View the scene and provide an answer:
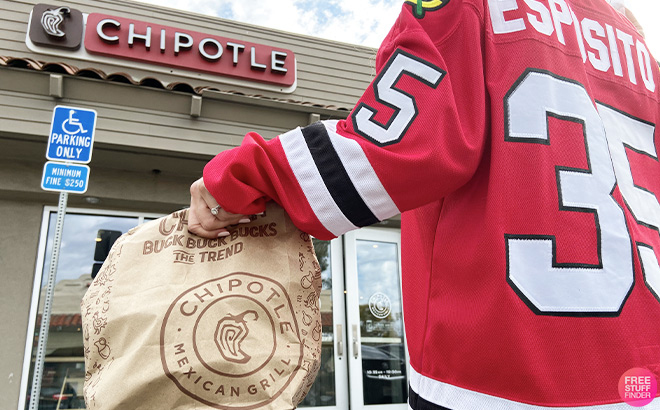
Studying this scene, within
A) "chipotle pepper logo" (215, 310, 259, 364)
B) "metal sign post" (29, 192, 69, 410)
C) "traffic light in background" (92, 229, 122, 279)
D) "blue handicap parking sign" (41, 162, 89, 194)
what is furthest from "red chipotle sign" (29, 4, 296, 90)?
"chipotle pepper logo" (215, 310, 259, 364)

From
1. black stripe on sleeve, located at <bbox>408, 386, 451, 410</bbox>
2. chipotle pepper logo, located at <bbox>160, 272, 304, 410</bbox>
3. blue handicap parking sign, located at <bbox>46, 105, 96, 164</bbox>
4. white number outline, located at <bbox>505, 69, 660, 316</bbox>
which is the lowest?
black stripe on sleeve, located at <bbox>408, 386, 451, 410</bbox>

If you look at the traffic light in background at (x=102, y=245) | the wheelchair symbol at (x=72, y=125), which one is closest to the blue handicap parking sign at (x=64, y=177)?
the wheelchair symbol at (x=72, y=125)

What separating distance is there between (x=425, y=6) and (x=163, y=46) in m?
5.90

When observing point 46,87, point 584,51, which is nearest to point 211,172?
point 584,51

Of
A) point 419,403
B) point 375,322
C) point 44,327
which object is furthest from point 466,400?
point 375,322

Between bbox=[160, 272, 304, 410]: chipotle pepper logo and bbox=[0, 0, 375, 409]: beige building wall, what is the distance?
435cm

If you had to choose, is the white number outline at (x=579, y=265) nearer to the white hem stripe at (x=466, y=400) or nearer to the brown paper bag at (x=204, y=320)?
the white hem stripe at (x=466, y=400)

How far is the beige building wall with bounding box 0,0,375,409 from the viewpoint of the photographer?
182 inches

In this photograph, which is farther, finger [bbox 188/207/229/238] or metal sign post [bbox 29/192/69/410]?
metal sign post [bbox 29/192/69/410]

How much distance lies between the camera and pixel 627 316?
2.67 feet

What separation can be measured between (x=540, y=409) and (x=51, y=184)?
11.9 feet

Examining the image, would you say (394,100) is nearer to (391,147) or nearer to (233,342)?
(391,147)

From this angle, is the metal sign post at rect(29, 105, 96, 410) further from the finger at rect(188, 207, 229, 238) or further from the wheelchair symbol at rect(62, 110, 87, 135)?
the finger at rect(188, 207, 229, 238)

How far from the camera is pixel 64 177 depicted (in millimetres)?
3367
